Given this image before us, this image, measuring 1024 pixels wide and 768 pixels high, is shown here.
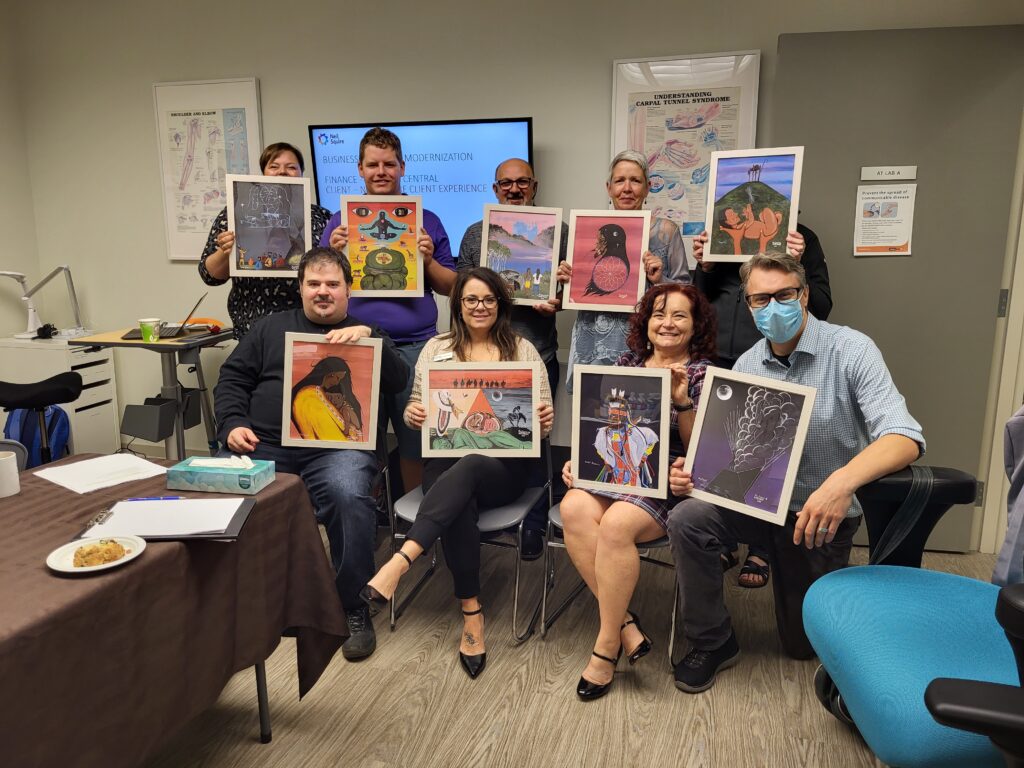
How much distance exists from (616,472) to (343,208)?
1467mm

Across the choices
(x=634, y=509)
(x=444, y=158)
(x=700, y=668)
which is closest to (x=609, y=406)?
(x=634, y=509)

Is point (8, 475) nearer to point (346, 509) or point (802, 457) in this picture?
point (346, 509)

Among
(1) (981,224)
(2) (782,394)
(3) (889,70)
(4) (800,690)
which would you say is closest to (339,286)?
(2) (782,394)

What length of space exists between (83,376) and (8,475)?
2748mm

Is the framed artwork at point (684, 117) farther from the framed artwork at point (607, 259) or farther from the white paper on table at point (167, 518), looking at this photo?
the white paper on table at point (167, 518)

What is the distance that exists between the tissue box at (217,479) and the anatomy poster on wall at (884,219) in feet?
8.64

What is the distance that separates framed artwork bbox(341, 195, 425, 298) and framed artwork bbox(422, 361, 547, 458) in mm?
543

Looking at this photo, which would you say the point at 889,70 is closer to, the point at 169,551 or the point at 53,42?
the point at 169,551

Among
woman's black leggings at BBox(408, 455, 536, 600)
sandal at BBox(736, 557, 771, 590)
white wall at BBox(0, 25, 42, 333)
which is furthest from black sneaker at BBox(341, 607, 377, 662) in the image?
white wall at BBox(0, 25, 42, 333)

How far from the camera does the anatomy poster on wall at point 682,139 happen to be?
3402mm

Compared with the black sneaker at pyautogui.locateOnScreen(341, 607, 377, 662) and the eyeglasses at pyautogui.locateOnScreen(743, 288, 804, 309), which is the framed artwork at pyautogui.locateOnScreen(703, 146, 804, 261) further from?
the black sneaker at pyautogui.locateOnScreen(341, 607, 377, 662)

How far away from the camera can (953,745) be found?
3.86 ft

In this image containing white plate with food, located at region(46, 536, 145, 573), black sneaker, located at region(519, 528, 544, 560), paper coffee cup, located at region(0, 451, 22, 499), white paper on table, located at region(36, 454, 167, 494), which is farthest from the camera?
black sneaker, located at region(519, 528, 544, 560)

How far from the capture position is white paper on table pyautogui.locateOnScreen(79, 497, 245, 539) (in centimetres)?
154
